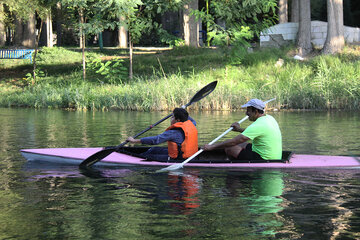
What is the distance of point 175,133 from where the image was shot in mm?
8586

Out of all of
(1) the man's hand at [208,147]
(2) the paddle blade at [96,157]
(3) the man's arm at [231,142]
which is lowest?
(2) the paddle blade at [96,157]

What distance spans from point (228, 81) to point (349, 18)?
15.0 metres

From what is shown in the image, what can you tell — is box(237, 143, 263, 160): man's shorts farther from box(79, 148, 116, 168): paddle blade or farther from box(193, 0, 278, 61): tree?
box(193, 0, 278, 61): tree

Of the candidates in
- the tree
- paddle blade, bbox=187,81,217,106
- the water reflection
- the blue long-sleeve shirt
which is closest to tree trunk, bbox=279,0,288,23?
the tree

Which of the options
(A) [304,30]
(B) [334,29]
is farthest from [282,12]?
(B) [334,29]

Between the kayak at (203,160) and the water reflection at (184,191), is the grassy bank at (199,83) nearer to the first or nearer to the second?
the kayak at (203,160)

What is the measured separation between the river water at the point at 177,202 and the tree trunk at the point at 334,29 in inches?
498

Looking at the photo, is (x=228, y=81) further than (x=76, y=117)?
Yes

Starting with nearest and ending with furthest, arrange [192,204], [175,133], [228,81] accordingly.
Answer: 1. [192,204]
2. [175,133]
3. [228,81]

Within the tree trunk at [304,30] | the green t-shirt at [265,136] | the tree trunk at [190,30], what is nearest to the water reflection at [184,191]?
the green t-shirt at [265,136]

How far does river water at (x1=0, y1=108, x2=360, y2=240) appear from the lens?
545 cm

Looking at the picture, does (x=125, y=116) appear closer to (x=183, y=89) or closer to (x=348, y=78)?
(x=183, y=89)

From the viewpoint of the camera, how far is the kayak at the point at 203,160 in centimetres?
847

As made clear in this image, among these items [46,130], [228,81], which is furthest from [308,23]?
[46,130]
